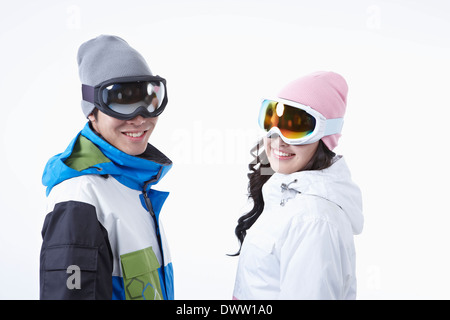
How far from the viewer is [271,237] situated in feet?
6.67

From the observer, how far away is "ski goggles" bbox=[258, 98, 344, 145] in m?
2.18

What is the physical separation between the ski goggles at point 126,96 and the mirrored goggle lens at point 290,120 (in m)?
0.59

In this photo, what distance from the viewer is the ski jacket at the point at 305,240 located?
74.4 inches

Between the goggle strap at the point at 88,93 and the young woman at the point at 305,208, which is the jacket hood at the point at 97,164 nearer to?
the goggle strap at the point at 88,93

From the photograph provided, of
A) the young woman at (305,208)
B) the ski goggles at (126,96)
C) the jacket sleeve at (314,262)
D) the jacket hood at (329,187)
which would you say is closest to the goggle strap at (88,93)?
the ski goggles at (126,96)

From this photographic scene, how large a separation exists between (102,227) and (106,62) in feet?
2.65

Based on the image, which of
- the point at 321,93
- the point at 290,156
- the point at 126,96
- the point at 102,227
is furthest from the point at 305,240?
the point at 126,96

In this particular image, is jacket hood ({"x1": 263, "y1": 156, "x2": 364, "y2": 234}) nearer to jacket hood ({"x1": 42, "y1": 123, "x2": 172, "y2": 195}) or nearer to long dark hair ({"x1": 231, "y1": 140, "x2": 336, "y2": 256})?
long dark hair ({"x1": 231, "y1": 140, "x2": 336, "y2": 256})

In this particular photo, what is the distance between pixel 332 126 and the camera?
7.35ft

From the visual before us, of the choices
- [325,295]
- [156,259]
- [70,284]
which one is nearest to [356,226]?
[325,295]

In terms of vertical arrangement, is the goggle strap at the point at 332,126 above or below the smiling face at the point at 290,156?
above

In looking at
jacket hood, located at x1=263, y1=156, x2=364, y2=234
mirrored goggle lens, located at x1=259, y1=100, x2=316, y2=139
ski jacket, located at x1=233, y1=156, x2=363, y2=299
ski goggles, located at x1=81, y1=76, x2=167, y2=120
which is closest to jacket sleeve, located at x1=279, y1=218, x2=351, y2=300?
ski jacket, located at x1=233, y1=156, x2=363, y2=299

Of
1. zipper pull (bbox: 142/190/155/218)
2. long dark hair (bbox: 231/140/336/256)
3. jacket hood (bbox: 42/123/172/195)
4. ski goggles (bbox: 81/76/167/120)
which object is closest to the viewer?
jacket hood (bbox: 42/123/172/195)

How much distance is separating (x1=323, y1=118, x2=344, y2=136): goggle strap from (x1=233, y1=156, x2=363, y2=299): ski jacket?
0.14 metres
